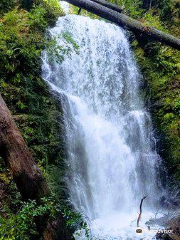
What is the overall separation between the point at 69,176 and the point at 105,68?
211 inches

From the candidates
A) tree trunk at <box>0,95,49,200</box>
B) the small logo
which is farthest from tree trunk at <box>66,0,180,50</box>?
→ tree trunk at <box>0,95,49,200</box>

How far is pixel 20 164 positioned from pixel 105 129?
506 centimetres

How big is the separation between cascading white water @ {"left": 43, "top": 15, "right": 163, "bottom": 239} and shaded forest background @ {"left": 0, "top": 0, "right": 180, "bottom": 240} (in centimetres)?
42

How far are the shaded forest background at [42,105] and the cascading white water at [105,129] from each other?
424 mm

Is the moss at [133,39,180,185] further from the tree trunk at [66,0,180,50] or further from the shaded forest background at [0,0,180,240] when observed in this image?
the tree trunk at [66,0,180,50]

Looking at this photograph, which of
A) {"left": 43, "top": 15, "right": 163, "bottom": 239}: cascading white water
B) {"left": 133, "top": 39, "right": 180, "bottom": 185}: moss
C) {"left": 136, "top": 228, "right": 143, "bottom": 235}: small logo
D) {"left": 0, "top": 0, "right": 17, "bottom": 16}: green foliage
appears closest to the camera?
{"left": 136, "top": 228, "right": 143, "bottom": 235}: small logo

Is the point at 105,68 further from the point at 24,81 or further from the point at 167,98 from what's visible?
the point at 24,81

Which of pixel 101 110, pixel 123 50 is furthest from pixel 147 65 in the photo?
pixel 101 110

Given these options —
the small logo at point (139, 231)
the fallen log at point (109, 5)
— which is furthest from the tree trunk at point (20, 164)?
the fallen log at point (109, 5)

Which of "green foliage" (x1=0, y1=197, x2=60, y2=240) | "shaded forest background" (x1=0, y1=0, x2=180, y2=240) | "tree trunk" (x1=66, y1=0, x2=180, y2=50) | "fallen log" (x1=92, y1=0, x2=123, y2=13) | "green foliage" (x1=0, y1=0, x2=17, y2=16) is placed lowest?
"green foliage" (x1=0, y1=197, x2=60, y2=240)

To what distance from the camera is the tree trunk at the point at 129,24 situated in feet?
34.3

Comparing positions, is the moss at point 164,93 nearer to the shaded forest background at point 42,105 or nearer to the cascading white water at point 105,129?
the shaded forest background at point 42,105

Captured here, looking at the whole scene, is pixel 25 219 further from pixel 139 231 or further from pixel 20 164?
pixel 139 231

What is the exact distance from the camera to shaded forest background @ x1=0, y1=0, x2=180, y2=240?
3.91 metres
